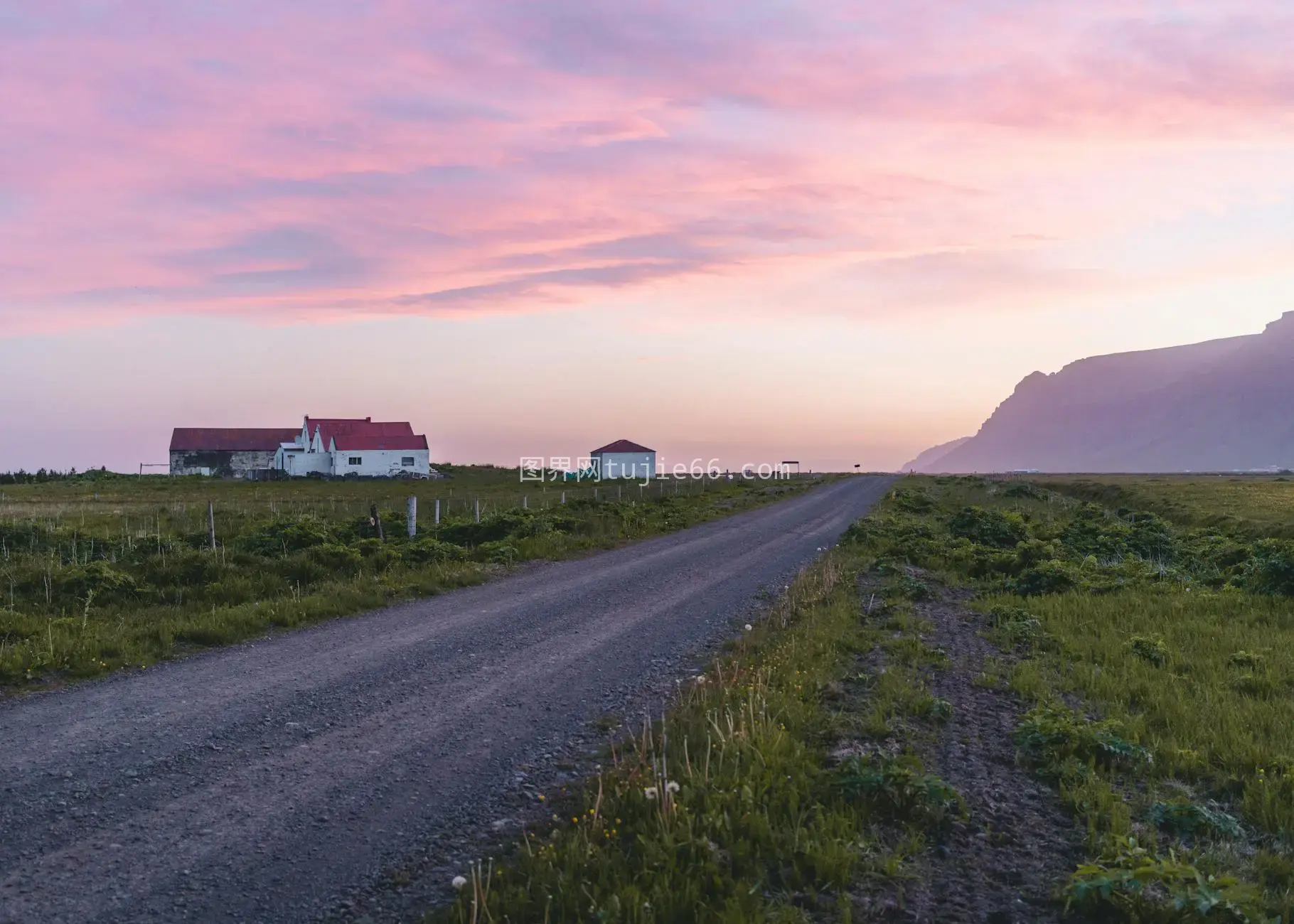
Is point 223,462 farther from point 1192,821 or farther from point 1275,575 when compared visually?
point 1192,821

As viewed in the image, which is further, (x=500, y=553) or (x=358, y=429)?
(x=358, y=429)

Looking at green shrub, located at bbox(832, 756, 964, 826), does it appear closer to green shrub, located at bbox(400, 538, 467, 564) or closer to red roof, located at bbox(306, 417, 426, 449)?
green shrub, located at bbox(400, 538, 467, 564)

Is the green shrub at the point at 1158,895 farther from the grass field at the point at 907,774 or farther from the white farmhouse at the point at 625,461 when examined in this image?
the white farmhouse at the point at 625,461

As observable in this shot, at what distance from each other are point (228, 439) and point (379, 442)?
25841mm

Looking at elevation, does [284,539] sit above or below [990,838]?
above

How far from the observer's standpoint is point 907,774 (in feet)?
20.2

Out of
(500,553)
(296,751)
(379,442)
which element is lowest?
(296,751)

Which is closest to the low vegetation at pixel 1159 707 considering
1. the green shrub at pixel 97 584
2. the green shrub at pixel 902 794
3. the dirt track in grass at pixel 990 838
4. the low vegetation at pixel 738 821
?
the dirt track in grass at pixel 990 838

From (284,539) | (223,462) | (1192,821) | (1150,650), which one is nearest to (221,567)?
(284,539)

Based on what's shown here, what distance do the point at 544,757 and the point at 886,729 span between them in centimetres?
314

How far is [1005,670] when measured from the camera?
33.9 feet

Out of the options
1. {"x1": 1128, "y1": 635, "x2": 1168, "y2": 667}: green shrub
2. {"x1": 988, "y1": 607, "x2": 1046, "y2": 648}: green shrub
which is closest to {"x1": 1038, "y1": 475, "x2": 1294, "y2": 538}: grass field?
{"x1": 988, "y1": 607, "x2": 1046, "y2": 648}: green shrub

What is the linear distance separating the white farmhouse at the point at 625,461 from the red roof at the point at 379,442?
20644 millimetres

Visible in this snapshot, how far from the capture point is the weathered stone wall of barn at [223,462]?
103 m
